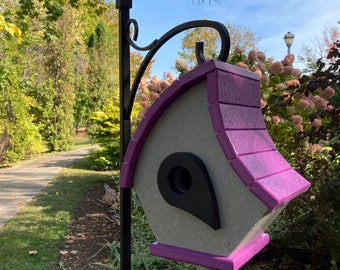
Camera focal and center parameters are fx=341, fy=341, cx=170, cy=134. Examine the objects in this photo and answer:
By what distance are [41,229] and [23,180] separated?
3724 millimetres

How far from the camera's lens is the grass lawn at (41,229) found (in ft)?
11.1

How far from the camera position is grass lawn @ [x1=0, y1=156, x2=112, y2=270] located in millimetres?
3383

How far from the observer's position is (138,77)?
60.5 inches

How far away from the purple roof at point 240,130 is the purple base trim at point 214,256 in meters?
0.26

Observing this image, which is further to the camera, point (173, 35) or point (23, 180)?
point (23, 180)

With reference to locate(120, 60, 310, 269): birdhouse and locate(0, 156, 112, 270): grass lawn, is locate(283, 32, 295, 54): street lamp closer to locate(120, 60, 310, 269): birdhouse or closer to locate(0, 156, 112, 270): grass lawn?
locate(0, 156, 112, 270): grass lawn

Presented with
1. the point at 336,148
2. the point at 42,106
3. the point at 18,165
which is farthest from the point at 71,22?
the point at 336,148

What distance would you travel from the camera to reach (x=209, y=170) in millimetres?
1116

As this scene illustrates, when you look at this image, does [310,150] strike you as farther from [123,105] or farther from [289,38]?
[289,38]

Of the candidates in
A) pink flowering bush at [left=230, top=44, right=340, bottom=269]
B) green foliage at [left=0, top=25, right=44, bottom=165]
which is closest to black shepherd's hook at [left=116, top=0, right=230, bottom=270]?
pink flowering bush at [left=230, top=44, right=340, bottom=269]

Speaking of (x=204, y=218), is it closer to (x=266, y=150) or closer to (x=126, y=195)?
(x=266, y=150)

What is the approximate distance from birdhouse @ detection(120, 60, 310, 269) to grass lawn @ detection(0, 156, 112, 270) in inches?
97.0

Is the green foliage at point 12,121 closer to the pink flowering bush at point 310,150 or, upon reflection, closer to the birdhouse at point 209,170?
the pink flowering bush at point 310,150

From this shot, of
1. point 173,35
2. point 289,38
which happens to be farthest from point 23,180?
point 289,38
